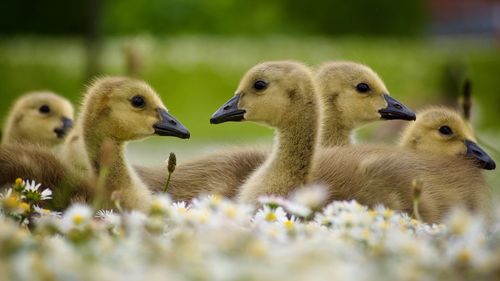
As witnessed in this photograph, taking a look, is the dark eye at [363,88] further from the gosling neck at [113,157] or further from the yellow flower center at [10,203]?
the yellow flower center at [10,203]

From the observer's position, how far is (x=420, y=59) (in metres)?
16.2

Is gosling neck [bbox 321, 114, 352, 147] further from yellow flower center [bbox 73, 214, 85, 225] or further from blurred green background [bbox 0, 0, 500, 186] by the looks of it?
blurred green background [bbox 0, 0, 500, 186]

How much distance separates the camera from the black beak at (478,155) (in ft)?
14.9

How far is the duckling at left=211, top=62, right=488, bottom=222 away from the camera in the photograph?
12.5ft

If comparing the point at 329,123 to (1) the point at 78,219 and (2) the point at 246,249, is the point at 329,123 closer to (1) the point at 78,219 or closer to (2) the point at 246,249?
(1) the point at 78,219

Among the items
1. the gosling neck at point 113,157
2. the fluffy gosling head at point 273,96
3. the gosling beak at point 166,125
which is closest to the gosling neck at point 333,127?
the fluffy gosling head at point 273,96

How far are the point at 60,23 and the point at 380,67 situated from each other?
19.5 ft

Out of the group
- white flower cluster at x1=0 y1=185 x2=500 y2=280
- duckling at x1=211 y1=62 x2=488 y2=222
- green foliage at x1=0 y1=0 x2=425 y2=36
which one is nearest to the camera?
white flower cluster at x1=0 y1=185 x2=500 y2=280

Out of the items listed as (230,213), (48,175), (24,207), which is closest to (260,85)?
(48,175)

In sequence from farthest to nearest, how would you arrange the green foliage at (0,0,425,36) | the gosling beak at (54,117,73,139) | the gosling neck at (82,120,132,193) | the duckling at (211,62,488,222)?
→ the green foliage at (0,0,425,36) < the gosling beak at (54,117,73,139) < the gosling neck at (82,120,132,193) < the duckling at (211,62,488,222)

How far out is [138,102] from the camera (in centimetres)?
416

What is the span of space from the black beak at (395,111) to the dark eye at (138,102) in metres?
1.15

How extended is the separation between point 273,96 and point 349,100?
74cm

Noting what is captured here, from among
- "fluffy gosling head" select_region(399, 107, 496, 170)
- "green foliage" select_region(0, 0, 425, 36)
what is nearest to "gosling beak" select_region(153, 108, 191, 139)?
"fluffy gosling head" select_region(399, 107, 496, 170)
